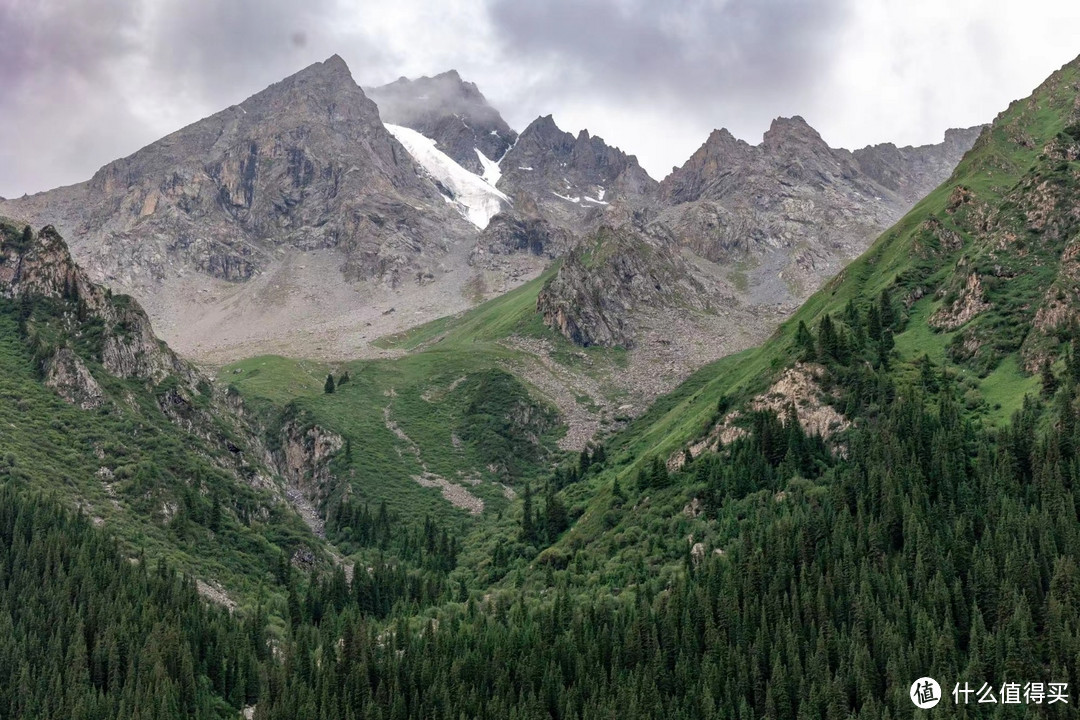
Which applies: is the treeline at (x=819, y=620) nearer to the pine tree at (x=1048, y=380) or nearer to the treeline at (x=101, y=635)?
the pine tree at (x=1048, y=380)

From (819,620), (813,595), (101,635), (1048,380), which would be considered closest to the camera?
(819,620)

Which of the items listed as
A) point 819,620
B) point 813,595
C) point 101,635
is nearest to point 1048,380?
point 813,595

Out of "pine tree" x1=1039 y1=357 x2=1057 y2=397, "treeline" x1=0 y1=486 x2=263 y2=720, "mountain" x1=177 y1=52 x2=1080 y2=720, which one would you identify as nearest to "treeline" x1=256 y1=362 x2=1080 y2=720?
"mountain" x1=177 y1=52 x2=1080 y2=720

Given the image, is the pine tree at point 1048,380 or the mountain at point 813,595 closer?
the mountain at point 813,595

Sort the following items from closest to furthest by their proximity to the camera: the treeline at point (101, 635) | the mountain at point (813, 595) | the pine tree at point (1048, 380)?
1. the mountain at point (813, 595)
2. the treeline at point (101, 635)
3. the pine tree at point (1048, 380)

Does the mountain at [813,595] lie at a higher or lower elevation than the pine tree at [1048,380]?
lower

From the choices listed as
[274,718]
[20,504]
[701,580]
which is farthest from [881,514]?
[20,504]

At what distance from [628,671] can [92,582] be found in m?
90.7

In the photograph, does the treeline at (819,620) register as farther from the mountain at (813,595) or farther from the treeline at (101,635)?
the treeline at (101,635)

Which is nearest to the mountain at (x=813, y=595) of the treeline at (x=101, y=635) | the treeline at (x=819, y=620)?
the treeline at (x=819, y=620)

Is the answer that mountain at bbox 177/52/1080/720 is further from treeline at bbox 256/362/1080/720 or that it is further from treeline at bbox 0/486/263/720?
treeline at bbox 0/486/263/720

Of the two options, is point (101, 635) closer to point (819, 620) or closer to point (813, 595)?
point (819, 620)

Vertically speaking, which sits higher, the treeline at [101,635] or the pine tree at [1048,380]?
the pine tree at [1048,380]

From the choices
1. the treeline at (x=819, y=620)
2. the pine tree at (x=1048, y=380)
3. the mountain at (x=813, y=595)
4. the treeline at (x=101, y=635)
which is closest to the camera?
the treeline at (x=819, y=620)
